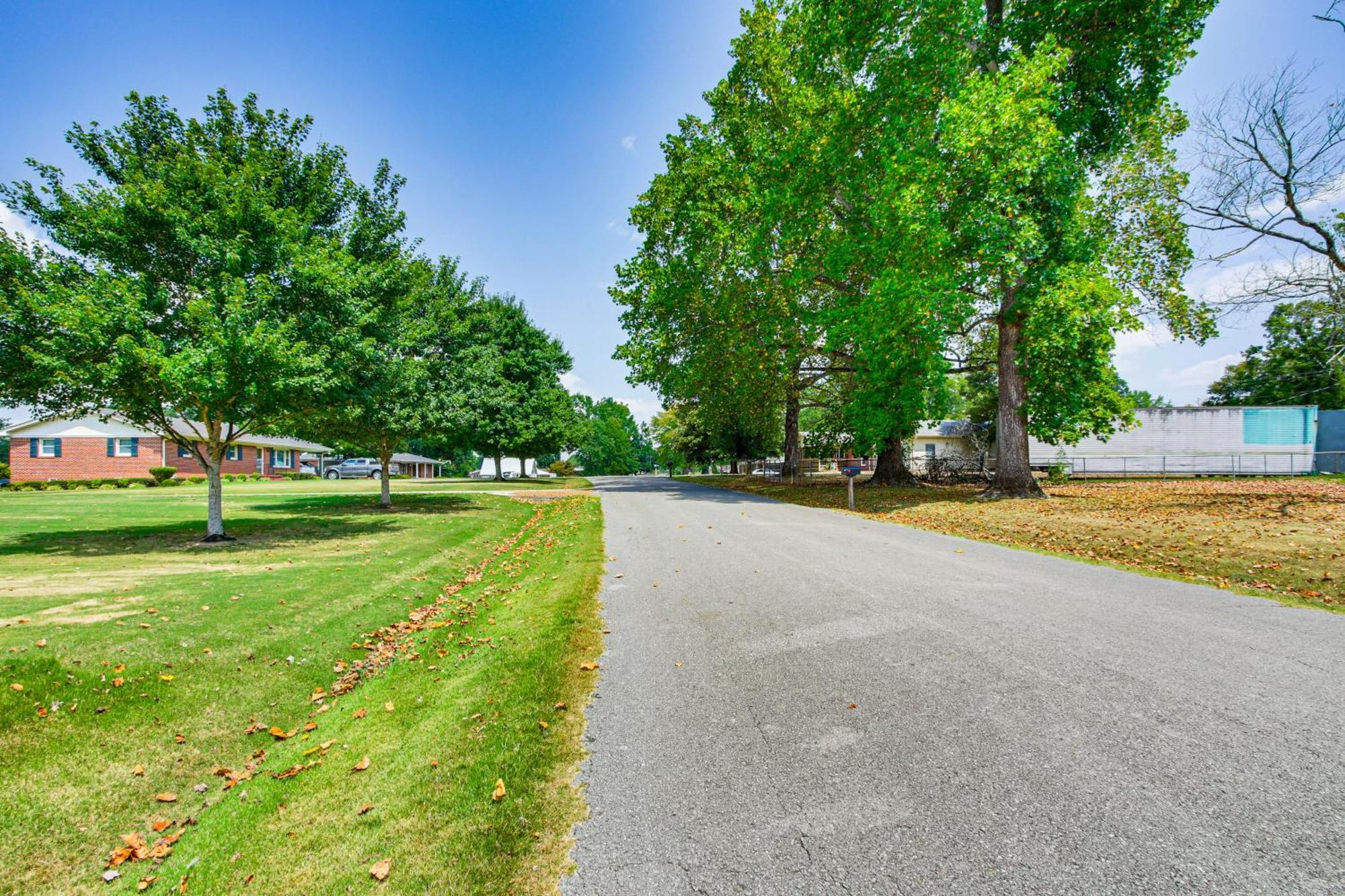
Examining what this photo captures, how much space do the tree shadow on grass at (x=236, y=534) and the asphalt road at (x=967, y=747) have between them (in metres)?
9.17

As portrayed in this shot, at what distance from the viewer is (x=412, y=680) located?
468 cm

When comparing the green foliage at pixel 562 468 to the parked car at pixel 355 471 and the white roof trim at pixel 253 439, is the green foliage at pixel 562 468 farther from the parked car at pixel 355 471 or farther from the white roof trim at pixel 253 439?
the white roof trim at pixel 253 439

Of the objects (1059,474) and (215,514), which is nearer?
(215,514)

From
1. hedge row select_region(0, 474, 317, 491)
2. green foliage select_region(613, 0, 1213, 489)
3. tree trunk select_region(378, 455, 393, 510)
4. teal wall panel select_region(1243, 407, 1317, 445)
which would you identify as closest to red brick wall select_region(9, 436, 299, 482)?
hedge row select_region(0, 474, 317, 491)

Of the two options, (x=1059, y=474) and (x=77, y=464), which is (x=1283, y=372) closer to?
(x=1059, y=474)

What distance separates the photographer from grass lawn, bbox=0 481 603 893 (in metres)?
2.61

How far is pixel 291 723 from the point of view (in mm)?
4160

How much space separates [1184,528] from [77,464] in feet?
177

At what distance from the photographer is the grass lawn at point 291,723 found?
8.55ft

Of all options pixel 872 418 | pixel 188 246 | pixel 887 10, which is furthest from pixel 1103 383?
pixel 188 246

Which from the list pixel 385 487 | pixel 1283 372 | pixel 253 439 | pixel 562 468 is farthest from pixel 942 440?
pixel 253 439

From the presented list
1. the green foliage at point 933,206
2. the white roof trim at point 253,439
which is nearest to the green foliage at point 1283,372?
the green foliage at point 933,206

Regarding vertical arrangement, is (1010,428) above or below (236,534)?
above

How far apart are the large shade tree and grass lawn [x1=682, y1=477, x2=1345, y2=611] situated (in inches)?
536
